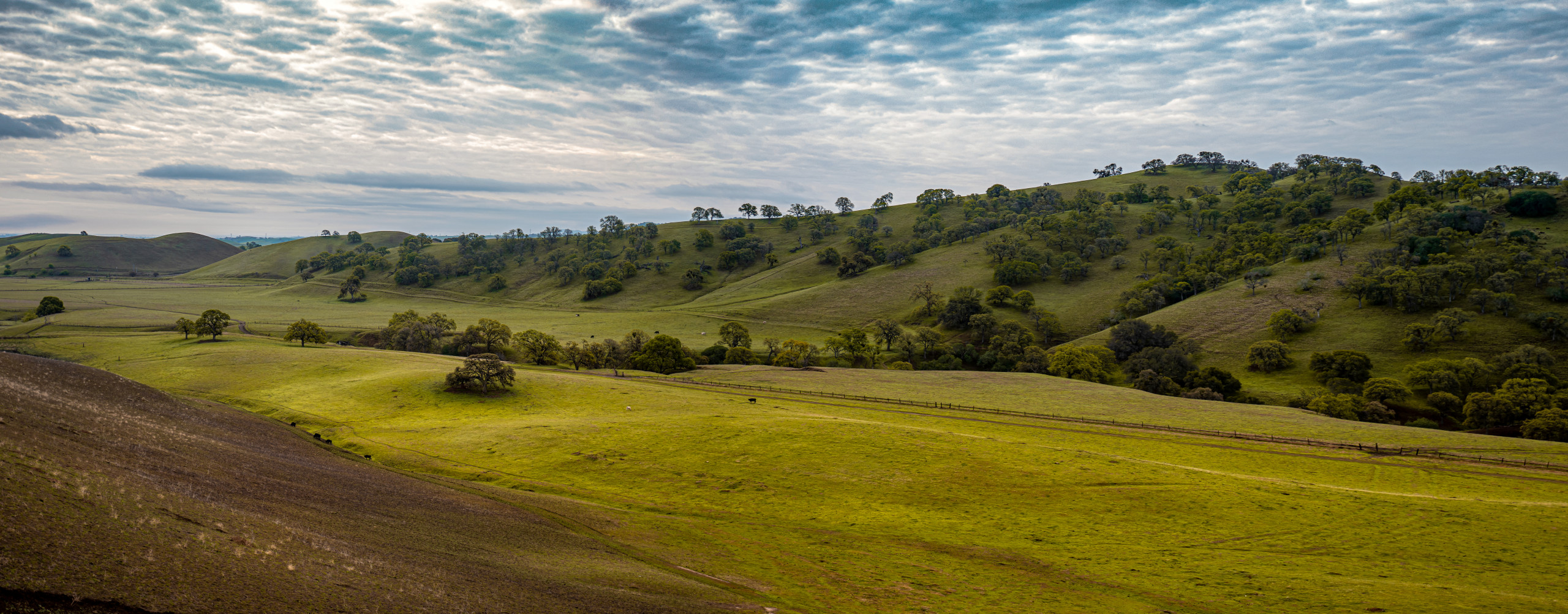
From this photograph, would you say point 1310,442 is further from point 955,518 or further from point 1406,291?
point 1406,291

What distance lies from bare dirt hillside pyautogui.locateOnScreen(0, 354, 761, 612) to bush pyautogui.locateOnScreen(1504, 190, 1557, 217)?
208096 mm

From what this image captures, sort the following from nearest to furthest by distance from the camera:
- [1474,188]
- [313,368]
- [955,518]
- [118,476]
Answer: [118,476]
[955,518]
[313,368]
[1474,188]

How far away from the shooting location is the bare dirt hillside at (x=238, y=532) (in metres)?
12.2

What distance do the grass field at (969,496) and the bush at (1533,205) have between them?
13188cm

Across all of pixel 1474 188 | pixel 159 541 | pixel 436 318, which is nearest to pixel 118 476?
pixel 159 541

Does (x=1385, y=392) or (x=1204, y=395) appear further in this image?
(x=1204, y=395)

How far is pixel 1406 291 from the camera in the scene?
106 meters

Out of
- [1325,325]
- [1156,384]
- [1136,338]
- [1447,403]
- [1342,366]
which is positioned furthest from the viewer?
[1136,338]

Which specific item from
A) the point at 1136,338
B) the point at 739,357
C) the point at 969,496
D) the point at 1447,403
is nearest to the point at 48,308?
the point at 739,357

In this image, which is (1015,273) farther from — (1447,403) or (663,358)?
(663,358)

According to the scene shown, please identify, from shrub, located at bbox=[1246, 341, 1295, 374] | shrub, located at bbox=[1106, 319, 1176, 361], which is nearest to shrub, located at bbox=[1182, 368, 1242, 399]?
shrub, located at bbox=[1246, 341, 1295, 374]

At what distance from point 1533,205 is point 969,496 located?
188 meters

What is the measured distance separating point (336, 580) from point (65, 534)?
16.2 feet

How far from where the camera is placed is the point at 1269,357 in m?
99.1
